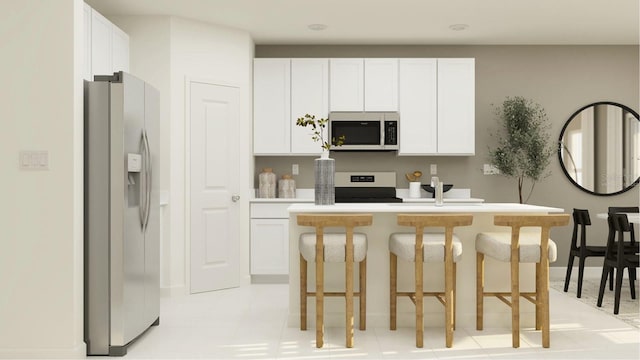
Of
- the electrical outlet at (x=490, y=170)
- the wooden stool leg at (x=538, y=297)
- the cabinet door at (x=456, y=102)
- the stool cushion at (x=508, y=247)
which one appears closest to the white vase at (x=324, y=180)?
the stool cushion at (x=508, y=247)

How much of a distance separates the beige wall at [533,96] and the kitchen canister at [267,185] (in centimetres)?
31

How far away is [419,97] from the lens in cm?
630

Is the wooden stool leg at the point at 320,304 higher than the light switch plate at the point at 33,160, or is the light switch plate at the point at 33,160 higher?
the light switch plate at the point at 33,160

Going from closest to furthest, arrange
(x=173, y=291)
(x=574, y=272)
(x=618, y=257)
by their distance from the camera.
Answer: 1. (x=618, y=257)
2. (x=173, y=291)
3. (x=574, y=272)

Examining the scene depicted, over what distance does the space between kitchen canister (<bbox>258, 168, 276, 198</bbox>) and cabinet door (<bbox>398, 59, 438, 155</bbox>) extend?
1445 millimetres

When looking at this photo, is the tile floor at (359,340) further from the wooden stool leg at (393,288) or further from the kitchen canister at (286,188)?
the kitchen canister at (286,188)

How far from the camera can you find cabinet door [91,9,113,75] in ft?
14.8

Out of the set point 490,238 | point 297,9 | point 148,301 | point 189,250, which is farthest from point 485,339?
point 297,9

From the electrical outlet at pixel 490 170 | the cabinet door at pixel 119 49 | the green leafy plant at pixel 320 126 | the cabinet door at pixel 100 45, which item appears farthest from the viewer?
the electrical outlet at pixel 490 170

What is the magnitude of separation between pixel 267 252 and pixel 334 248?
8.09 feet

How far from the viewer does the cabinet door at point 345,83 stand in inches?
248

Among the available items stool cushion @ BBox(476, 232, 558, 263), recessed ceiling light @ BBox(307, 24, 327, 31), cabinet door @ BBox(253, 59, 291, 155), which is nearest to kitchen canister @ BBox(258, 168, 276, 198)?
cabinet door @ BBox(253, 59, 291, 155)

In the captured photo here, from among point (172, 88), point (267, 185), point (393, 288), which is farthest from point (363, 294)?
point (172, 88)

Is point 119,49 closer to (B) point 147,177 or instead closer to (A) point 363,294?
(B) point 147,177
